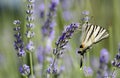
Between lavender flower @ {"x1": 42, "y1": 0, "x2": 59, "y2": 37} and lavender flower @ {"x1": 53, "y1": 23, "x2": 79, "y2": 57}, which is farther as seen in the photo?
lavender flower @ {"x1": 42, "y1": 0, "x2": 59, "y2": 37}

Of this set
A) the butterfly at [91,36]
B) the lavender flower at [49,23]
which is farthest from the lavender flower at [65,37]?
the lavender flower at [49,23]

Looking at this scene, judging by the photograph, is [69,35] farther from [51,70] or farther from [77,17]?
[77,17]

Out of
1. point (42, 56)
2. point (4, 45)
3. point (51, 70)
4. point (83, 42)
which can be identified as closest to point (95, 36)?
point (83, 42)

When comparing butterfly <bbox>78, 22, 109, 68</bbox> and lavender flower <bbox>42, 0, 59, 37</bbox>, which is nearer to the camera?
butterfly <bbox>78, 22, 109, 68</bbox>

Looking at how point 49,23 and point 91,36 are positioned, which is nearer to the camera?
point 91,36

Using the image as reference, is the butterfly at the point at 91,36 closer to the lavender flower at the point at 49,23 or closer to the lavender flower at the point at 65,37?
the lavender flower at the point at 65,37

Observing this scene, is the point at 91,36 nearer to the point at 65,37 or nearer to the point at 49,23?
the point at 65,37

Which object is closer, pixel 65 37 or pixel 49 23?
pixel 65 37

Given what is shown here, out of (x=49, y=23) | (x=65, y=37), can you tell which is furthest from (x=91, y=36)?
(x=49, y=23)

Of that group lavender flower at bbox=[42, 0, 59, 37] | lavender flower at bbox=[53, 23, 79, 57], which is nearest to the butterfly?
lavender flower at bbox=[53, 23, 79, 57]

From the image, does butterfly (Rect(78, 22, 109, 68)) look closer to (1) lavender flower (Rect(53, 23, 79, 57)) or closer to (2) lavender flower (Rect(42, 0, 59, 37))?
(1) lavender flower (Rect(53, 23, 79, 57))

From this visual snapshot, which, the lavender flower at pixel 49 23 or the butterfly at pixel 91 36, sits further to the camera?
the lavender flower at pixel 49 23
